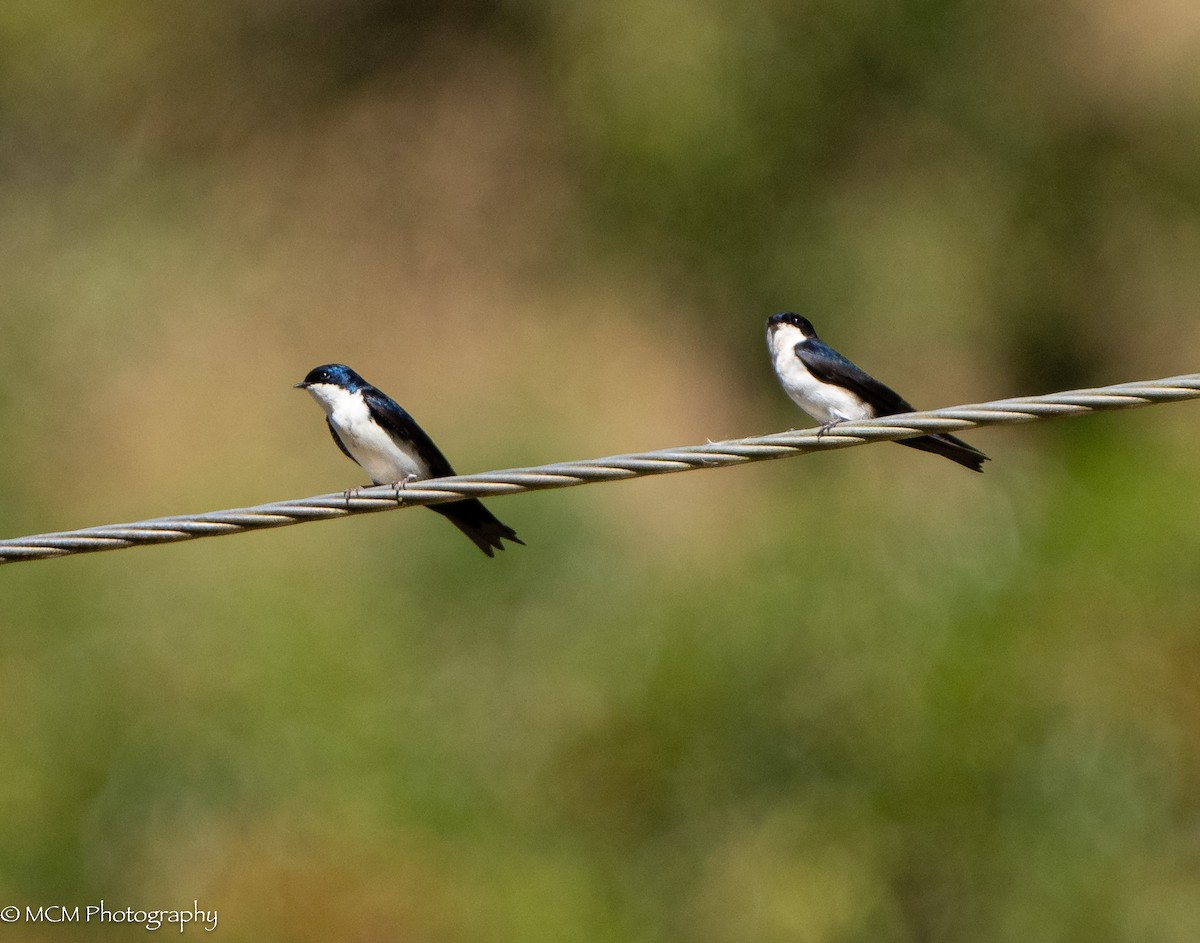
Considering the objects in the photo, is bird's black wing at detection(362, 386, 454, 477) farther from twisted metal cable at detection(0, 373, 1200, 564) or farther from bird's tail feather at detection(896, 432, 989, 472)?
twisted metal cable at detection(0, 373, 1200, 564)

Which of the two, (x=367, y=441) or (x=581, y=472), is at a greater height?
(x=367, y=441)

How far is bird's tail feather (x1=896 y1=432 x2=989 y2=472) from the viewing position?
4.53 metres

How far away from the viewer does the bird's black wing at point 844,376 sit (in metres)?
5.34

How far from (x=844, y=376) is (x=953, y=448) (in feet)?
2.76

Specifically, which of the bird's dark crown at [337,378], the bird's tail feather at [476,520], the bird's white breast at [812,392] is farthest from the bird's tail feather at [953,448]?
the bird's dark crown at [337,378]

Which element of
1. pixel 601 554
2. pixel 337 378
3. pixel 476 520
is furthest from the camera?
pixel 601 554

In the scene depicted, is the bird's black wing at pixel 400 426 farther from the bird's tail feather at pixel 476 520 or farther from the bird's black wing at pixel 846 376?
the bird's black wing at pixel 846 376

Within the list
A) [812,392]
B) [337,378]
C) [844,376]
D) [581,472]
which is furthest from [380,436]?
[581,472]

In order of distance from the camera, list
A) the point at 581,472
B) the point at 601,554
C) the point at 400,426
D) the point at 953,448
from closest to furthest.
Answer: the point at 581,472 → the point at 953,448 → the point at 400,426 → the point at 601,554

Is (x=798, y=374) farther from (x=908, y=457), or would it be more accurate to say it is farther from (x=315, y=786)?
(x=908, y=457)

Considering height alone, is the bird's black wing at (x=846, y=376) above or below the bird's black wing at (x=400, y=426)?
below

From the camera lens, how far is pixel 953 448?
4.60m

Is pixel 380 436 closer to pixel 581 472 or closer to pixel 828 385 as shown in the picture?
pixel 828 385

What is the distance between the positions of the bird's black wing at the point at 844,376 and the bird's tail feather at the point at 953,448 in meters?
0.57
